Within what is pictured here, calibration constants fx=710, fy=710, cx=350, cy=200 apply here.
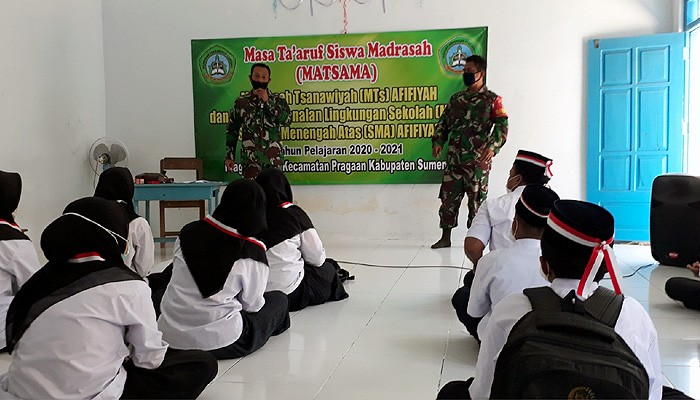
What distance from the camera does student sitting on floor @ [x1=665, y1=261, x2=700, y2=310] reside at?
4.04 meters

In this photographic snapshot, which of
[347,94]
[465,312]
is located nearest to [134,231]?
[465,312]

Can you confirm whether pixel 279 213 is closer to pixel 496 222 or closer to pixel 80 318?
pixel 496 222

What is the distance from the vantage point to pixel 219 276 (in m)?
2.98

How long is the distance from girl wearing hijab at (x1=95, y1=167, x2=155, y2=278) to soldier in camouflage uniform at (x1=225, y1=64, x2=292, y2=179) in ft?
8.76

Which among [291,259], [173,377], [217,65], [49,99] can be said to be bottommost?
[173,377]

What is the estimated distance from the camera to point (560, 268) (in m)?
1.67

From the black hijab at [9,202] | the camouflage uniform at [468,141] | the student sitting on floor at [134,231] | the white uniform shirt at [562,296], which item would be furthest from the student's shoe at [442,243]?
the white uniform shirt at [562,296]

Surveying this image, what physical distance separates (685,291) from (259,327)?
248cm

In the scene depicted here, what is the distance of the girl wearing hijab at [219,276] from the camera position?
2.99 metres

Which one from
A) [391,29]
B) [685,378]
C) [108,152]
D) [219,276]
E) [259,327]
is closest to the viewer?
[685,378]

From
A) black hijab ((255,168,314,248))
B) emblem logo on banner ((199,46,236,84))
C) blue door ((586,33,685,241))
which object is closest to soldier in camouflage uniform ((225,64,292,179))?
emblem logo on banner ((199,46,236,84))

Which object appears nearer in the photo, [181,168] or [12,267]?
[12,267]

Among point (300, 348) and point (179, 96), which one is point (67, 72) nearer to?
point (179, 96)

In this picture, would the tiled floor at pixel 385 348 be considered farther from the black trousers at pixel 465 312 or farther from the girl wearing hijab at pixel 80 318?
the girl wearing hijab at pixel 80 318
